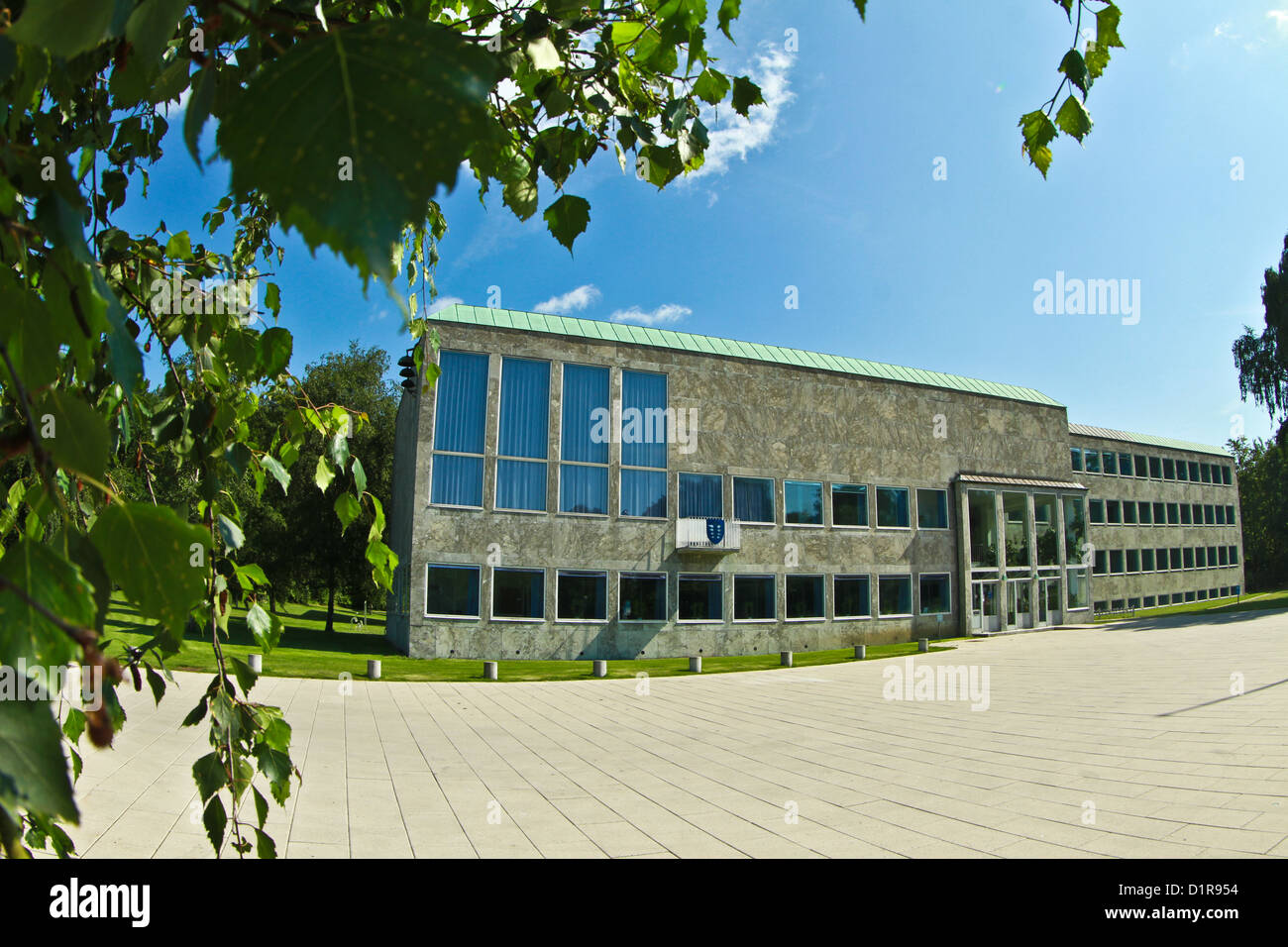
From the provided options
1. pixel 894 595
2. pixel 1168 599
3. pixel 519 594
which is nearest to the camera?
pixel 519 594

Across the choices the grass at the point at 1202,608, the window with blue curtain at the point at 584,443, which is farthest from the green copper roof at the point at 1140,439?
the window with blue curtain at the point at 584,443

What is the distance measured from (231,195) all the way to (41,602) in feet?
2.86

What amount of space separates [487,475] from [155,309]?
975 inches

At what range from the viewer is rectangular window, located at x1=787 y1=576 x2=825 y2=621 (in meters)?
30.4

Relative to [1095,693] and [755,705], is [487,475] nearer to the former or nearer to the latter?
[755,705]

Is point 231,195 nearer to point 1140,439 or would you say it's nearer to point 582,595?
point 582,595

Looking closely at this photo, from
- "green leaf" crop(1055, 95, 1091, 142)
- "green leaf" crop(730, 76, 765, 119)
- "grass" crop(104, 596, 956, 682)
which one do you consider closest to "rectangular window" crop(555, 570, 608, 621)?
"grass" crop(104, 596, 956, 682)

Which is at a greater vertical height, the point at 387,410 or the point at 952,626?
the point at 387,410

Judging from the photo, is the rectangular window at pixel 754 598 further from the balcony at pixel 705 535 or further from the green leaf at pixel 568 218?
the green leaf at pixel 568 218

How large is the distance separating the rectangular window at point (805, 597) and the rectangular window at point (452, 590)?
1254 centimetres

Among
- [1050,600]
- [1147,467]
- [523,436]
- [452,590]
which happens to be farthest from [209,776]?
[1147,467]

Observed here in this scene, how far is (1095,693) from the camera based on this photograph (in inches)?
598

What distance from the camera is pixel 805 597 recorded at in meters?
30.8

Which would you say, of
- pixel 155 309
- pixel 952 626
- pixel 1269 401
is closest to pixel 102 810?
pixel 155 309
